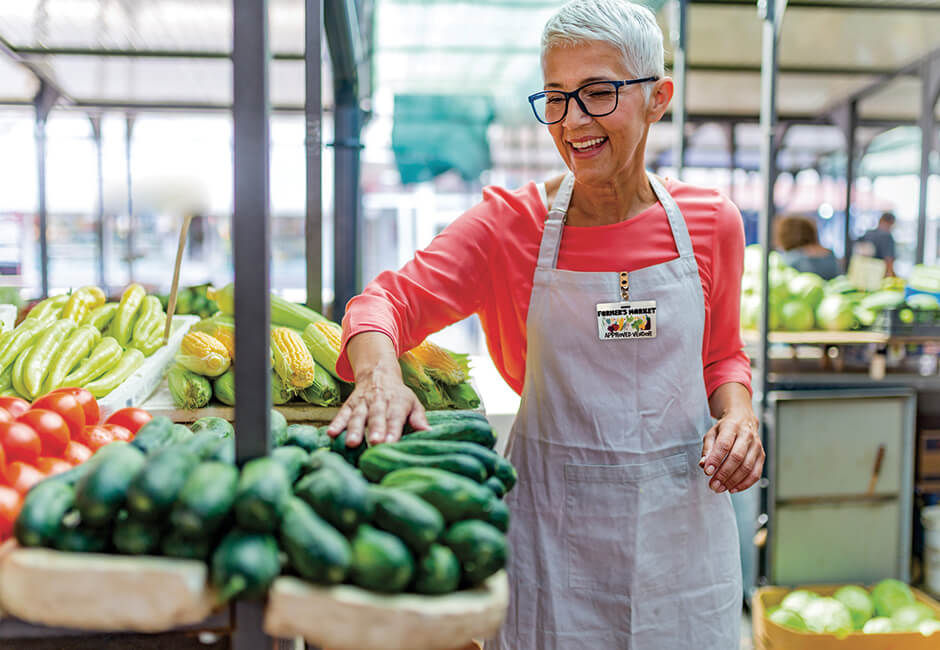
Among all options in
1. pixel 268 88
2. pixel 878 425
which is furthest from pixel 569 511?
pixel 878 425

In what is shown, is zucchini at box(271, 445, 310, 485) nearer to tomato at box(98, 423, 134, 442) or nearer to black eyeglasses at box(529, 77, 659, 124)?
tomato at box(98, 423, 134, 442)

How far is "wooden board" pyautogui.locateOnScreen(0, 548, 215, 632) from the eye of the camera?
2.54ft

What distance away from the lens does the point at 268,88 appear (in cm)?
88

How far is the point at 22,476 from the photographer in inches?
40.2

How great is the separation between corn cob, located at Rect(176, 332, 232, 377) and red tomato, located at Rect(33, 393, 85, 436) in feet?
1.68

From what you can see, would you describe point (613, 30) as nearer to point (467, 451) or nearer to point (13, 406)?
point (467, 451)

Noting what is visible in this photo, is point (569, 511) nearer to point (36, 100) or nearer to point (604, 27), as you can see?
point (604, 27)

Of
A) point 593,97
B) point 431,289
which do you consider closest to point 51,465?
point 431,289

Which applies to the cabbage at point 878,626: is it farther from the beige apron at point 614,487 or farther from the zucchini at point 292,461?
the zucchini at point 292,461

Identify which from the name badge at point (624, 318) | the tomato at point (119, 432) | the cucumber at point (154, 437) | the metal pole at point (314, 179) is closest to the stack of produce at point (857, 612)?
the name badge at point (624, 318)

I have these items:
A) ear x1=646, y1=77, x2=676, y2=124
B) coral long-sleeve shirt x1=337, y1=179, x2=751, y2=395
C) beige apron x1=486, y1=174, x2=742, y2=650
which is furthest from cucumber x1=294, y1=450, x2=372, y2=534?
ear x1=646, y1=77, x2=676, y2=124

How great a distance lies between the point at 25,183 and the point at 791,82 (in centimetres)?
878

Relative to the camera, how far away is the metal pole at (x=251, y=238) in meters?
0.86

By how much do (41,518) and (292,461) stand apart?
11.2 inches
